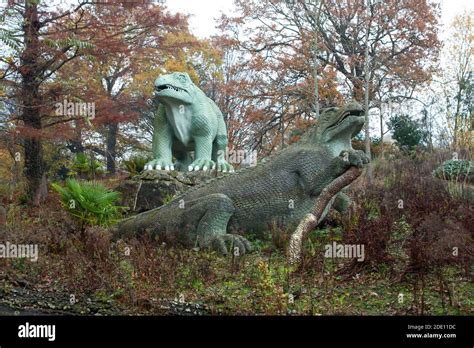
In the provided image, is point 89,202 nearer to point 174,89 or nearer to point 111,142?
point 174,89

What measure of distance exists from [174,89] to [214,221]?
4261mm

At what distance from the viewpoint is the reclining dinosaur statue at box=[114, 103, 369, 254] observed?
724 cm

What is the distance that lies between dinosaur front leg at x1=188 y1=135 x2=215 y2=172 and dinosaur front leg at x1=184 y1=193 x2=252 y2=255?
3941 millimetres

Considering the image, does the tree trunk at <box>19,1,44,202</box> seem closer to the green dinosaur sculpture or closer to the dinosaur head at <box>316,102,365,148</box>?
the green dinosaur sculpture

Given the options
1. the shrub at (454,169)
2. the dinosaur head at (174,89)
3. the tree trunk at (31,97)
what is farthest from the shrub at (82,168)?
the shrub at (454,169)

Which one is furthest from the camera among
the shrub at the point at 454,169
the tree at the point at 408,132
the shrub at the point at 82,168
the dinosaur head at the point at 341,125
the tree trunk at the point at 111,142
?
the tree trunk at the point at 111,142

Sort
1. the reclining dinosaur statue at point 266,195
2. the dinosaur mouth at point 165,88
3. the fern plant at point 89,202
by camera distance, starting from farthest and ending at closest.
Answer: the dinosaur mouth at point 165,88 → the fern plant at point 89,202 → the reclining dinosaur statue at point 266,195

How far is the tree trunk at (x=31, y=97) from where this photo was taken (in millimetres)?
13820

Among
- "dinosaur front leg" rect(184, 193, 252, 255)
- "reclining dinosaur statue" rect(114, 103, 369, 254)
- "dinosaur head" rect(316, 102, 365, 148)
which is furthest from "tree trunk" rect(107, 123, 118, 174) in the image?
"dinosaur head" rect(316, 102, 365, 148)

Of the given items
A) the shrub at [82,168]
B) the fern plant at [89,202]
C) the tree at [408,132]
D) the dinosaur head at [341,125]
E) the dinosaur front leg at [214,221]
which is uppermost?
the tree at [408,132]

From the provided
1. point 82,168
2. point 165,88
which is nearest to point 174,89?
point 165,88

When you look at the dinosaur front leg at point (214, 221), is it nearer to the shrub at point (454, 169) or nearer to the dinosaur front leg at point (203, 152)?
the dinosaur front leg at point (203, 152)

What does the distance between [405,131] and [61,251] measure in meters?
19.6

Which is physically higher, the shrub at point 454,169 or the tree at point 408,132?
the tree at point 408,132
